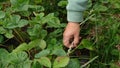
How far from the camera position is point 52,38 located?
1.58 meters

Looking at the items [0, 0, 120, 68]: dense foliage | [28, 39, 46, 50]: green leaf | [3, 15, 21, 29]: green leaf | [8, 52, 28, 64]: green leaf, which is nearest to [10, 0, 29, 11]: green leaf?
[0, 0, 120, 68]: dense foliage

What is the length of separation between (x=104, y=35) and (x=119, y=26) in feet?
0.34

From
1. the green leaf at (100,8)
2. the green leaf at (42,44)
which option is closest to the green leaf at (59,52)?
the green leaf at (42,44)

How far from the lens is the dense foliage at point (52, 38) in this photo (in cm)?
136

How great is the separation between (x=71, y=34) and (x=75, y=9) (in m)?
0.12

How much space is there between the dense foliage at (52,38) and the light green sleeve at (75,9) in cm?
9

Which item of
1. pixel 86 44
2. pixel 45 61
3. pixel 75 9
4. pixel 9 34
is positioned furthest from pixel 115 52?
Result: pixel 9 34

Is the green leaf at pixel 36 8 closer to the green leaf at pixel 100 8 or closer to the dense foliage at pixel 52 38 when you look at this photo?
the dense foliage at pixel 52 38

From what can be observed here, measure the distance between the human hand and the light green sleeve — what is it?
0.03m

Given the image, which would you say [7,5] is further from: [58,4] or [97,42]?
[97,42]

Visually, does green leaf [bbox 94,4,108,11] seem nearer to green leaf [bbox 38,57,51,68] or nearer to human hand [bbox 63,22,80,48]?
human hand [bbox 63,22,80,48]

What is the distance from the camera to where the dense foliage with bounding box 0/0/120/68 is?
1.36 m

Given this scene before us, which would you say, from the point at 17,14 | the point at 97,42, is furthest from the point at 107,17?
the point at 17,14

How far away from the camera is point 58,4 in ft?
5.92
